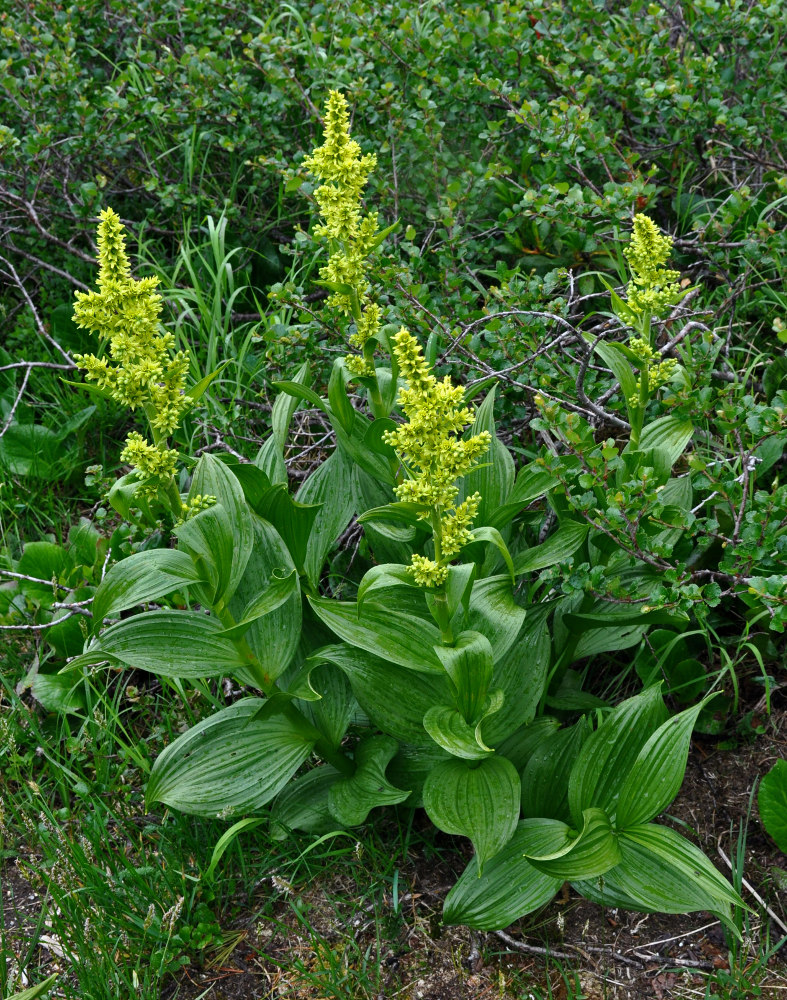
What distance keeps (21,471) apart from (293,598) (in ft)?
7.27

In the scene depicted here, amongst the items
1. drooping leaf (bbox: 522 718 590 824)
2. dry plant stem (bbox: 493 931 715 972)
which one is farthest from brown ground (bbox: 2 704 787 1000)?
drooping leaf (bbox: 522 718 590 824)

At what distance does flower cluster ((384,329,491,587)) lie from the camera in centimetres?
225

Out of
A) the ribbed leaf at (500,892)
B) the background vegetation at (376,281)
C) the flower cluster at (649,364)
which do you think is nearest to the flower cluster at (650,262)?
the flower cluster at (649,364)

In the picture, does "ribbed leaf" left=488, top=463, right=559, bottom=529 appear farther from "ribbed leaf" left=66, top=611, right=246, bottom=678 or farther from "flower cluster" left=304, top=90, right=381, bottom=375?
"ribbed leaf" left=66, top=611, right=246, bottom=678

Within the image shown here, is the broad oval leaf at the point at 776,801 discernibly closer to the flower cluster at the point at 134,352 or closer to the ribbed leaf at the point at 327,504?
the ribbed leaf at the point at 327,504

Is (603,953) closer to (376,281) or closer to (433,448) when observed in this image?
(433,448)

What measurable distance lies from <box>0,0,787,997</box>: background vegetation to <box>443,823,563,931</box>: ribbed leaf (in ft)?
0.96

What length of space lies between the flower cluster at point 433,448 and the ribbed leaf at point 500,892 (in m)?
0.84

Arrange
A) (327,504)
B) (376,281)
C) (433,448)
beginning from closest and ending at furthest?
1. (433,448)
2. (327,504)
3. (376,281)

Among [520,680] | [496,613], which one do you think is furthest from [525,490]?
[520,680]

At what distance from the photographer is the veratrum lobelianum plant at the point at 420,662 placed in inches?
94.9

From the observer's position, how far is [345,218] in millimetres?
2768

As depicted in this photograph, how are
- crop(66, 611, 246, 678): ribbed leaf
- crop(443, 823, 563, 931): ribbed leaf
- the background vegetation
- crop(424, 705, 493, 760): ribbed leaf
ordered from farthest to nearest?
the background vegetation
crop(66, 611, 246, 678): ribbed leaf
crop(443, 823, 563, 931): ribbed leaf
crop(424, 705, 493, 760): ribbed leaf

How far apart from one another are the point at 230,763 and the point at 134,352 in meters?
1.26
